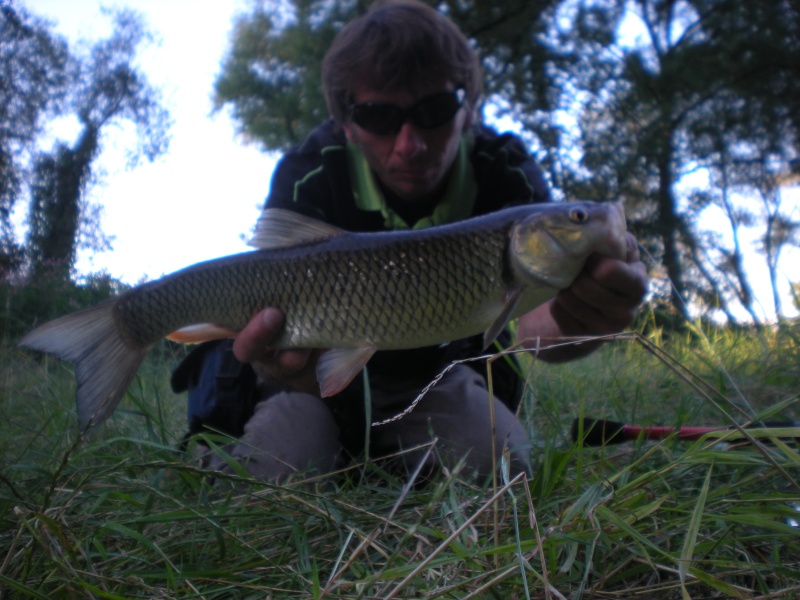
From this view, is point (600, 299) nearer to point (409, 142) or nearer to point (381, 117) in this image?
point (409, 142)

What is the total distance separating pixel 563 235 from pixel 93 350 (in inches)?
43.8

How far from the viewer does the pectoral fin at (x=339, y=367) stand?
1465 mm

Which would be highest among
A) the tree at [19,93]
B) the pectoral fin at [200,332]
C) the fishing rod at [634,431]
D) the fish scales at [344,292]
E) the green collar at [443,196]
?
the tree at [19,93]

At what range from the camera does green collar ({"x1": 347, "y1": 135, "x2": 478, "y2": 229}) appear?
212 cm

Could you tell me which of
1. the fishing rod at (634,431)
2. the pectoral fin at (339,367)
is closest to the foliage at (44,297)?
the pectoral fin at (339,367)

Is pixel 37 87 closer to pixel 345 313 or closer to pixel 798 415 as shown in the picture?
pixel 345 313

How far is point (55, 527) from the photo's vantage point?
908mm

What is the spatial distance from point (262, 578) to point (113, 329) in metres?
0.83

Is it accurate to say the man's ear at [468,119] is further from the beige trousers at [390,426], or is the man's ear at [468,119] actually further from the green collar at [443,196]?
the beige trousers at [390,426]

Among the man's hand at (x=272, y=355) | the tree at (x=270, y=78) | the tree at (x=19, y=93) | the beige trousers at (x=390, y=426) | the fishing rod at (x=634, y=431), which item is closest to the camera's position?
the fishing rod at (x=634, y=431)

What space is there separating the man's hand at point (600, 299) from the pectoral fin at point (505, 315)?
8 cm

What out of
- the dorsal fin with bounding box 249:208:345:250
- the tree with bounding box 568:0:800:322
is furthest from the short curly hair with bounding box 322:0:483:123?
the tree with bounding box 568:0:800:322

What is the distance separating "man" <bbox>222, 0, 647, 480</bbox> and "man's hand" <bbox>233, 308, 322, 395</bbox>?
0.04ft

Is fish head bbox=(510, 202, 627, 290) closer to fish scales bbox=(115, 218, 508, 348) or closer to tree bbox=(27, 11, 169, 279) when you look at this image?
fish scales bbox=(115, 218, 508, 348)
